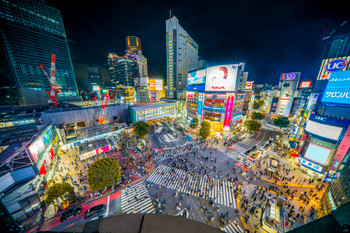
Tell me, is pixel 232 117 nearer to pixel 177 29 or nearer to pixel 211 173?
pixel 211 173

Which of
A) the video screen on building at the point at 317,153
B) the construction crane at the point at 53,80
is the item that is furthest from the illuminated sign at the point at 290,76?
the construction crane at the point at 53,80

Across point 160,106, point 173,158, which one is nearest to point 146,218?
point 173,158

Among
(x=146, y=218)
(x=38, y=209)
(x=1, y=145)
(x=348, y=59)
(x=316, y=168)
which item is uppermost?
(x=348, y=59)

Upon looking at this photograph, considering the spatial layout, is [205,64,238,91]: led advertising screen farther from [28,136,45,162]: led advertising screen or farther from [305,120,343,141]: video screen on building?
[28,136,45,162]: led advertising screen

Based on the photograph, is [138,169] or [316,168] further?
[138,169]

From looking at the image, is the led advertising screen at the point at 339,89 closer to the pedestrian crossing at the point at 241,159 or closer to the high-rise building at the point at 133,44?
the pedestrian crossing at the point at 241,159
